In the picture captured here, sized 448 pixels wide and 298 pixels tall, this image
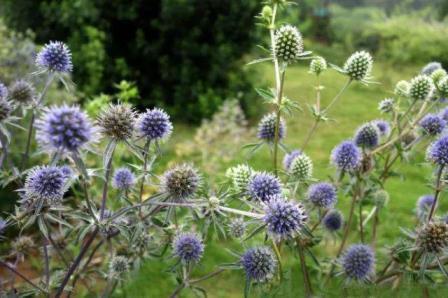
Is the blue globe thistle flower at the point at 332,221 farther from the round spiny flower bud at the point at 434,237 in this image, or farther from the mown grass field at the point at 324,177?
the round spiny flower bud at the point at 434,237

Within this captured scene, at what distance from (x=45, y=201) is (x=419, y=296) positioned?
1.48 meters

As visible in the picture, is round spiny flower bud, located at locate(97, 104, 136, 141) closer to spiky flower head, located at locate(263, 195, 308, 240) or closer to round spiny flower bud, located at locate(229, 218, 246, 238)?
spiky flower head, located at locate(263, 195, 308, 240)

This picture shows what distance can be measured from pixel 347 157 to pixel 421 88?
52 cm

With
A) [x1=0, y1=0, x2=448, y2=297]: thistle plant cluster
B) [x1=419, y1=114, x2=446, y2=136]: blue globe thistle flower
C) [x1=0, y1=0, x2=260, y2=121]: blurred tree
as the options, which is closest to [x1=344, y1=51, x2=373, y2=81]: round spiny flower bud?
[x1=0, y1=0, x2=448, y2=297]: thistle plant cluster

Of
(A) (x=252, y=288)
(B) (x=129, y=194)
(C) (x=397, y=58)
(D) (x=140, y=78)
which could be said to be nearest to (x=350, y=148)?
(A) (x=252, y=288)

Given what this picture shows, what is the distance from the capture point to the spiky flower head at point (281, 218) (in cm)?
167

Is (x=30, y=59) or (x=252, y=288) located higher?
(x=30, y=59)

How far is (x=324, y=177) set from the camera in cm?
480

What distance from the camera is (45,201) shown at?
1828 mm

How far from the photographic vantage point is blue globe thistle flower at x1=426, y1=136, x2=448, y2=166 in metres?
2.05

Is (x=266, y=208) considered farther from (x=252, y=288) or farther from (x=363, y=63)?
(x=363, y=63)

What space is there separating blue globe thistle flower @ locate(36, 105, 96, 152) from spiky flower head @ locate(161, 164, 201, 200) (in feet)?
1.45

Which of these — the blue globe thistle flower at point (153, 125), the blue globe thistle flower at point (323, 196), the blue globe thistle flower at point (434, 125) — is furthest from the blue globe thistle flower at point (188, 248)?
the blue globe thistle flower at point (434, 125)

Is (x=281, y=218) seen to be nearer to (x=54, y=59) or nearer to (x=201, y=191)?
(x=201, y=191)
